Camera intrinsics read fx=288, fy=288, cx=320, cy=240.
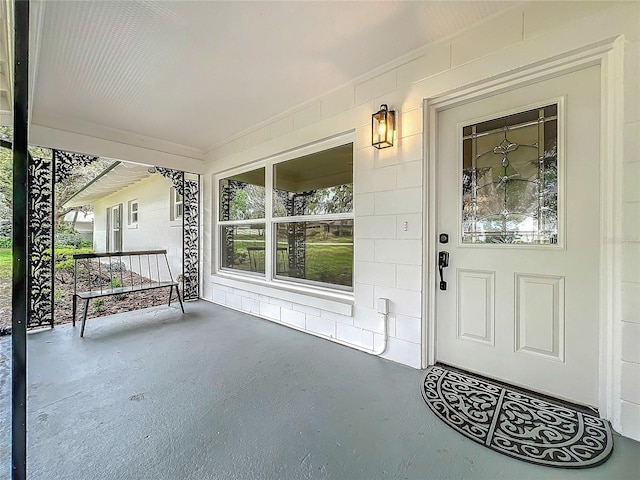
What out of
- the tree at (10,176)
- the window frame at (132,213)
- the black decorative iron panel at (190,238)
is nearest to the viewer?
the tree at (10,176)

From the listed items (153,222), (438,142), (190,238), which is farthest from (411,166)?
(153,222)

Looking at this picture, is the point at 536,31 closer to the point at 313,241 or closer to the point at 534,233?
the point at 534,233

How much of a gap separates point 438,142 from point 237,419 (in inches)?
95.5

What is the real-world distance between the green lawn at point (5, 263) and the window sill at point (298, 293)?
2286 mm

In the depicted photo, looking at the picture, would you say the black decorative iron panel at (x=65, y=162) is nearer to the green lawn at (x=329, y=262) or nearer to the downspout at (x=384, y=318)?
the green lawn at (x=329, y=262)

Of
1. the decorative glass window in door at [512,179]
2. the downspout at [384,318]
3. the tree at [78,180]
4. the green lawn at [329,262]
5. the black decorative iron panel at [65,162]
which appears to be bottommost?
the downspout at [384,318]

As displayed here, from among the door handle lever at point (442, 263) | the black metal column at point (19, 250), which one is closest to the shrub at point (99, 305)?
the black metal column at point (19, 250)

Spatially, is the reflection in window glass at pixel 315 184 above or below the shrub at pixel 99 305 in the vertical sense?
above

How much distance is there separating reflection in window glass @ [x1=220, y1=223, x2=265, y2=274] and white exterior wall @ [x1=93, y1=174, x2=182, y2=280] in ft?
5.30

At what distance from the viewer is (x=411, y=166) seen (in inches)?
91.4

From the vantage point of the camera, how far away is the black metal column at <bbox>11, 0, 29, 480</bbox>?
0.89 metres

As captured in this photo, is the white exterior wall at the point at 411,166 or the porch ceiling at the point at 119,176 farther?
the porch ceiling at the point at 119,176

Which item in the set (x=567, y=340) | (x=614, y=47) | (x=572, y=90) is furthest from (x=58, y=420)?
(x=614, y=47)

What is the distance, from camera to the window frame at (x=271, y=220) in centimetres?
300
